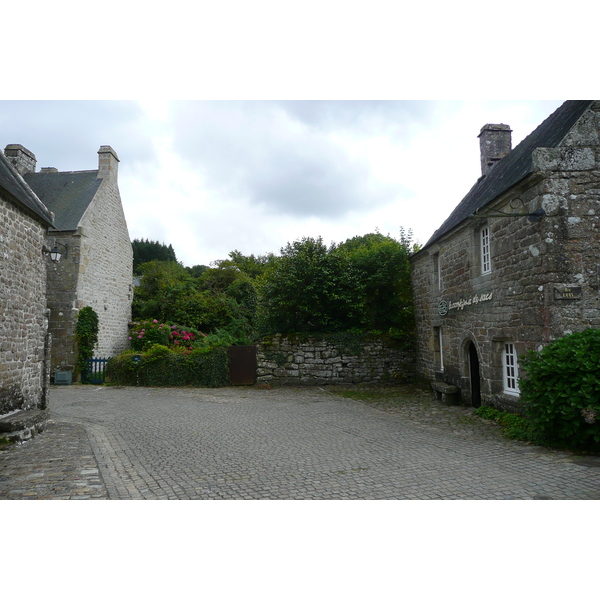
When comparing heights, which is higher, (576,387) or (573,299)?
(573,299)

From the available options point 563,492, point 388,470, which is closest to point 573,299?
point 563,492

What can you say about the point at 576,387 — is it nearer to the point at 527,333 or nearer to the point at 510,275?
the point at 527,333

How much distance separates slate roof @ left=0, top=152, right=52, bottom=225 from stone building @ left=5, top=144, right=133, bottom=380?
6.59 metres

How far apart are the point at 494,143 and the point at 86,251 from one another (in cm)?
1580

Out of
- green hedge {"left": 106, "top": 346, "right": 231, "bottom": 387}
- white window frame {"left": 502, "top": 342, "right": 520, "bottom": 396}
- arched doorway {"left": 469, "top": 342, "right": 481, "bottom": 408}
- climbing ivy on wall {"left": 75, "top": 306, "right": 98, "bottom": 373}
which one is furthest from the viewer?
climbing ivy on wall {"left": 75, "top": 306, "right": 98, "bottom": 373}

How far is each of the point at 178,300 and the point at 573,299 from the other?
703 inches

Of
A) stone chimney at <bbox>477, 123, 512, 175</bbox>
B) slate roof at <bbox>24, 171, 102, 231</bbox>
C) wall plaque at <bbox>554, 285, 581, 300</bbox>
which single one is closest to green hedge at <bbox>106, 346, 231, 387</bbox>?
slate roof at <bbox>24, 171, 102, 231</bbox>

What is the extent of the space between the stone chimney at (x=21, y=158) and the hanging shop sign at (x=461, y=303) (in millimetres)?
18906

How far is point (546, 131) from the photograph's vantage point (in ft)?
33.7

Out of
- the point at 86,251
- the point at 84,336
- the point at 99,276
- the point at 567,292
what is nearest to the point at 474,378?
the point at 567,292

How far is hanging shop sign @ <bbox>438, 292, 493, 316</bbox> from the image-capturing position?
10.2 metres

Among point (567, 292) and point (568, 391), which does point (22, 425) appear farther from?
point (567, 292)

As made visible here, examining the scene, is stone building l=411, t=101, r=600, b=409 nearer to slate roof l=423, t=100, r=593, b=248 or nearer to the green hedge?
slate roof l=423, t=100, r=593, b=248

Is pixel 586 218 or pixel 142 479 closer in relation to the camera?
pixel 142 479
